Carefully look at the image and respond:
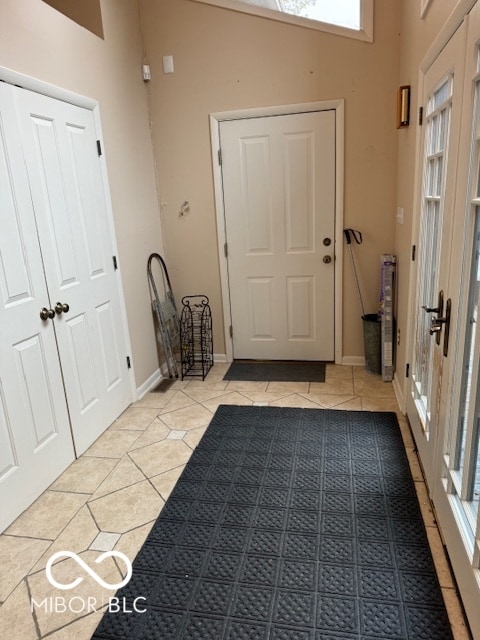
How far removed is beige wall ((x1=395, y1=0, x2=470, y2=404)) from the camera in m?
2.31

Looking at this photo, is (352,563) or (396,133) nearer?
(352,563)

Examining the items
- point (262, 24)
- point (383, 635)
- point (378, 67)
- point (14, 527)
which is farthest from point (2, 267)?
point (378, 67)

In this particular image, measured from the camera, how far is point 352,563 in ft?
5.76

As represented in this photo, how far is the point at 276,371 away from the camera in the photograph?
150 inches

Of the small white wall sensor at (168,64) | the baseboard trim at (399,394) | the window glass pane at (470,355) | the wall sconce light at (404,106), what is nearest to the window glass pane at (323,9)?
the small white wall sensor at (168,64)

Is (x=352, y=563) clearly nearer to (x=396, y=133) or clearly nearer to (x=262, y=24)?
(x=396, y=133)

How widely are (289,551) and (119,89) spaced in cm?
323

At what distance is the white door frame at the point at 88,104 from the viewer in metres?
2.15

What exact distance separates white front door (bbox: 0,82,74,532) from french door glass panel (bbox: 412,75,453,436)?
2053 mm

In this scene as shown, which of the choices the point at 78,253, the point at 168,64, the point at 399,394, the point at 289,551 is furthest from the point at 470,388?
the point at 168,64

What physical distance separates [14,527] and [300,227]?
2907 millimetres

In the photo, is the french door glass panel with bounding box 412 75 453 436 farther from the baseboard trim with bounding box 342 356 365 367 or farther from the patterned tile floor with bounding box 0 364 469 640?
the baseboard trim with bounding box 342 356 365 367

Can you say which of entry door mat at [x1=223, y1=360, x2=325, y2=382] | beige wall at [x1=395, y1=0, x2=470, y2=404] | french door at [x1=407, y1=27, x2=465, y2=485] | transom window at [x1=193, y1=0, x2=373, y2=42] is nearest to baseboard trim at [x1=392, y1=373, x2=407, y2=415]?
beige wall at [x1=395, y1=0, x2=470, y2=404]

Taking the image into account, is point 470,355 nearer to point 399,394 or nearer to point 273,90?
point 399,394
